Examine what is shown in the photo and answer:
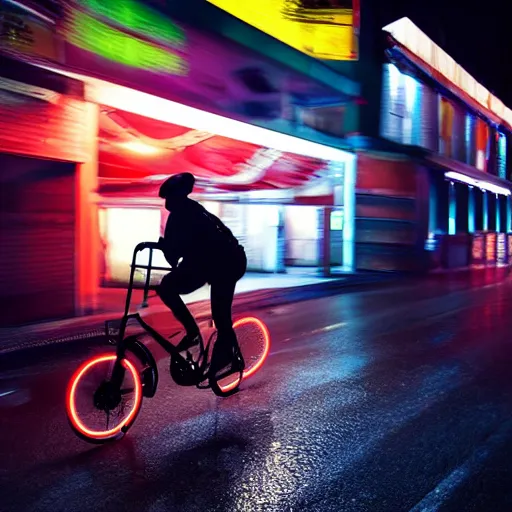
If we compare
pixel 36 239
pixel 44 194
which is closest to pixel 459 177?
pixel 44 194

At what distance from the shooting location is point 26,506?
3.52m

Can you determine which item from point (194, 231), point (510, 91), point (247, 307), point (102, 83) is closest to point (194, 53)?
point (102, 83)

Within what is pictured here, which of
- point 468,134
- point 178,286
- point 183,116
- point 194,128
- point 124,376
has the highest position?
point 468,134

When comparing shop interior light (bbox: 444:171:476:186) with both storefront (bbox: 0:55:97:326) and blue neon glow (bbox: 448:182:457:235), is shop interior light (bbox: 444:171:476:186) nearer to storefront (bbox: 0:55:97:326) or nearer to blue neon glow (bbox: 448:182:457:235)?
blue neon glow (bbox: 448:182:457:235)

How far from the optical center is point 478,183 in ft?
91.8

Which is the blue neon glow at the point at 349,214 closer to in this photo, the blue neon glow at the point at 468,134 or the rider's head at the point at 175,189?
the blue neon glow at the point at 468,134

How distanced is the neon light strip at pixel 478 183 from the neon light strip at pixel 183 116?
972 cm

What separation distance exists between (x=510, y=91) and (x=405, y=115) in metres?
16.2

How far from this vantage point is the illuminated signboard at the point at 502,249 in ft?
87.8

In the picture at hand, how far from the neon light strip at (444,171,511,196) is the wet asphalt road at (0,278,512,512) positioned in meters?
17.2

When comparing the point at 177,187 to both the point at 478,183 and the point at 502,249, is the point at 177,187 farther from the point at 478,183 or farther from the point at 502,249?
the point at 478,183

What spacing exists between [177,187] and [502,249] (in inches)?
996

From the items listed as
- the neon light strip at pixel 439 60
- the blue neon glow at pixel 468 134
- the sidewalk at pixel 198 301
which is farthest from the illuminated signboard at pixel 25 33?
the blue neon glow at pixel 468 134

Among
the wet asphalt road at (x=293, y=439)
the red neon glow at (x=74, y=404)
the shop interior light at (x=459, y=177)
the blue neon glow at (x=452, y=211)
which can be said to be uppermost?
the shop interior light at (x=459, y=177)
